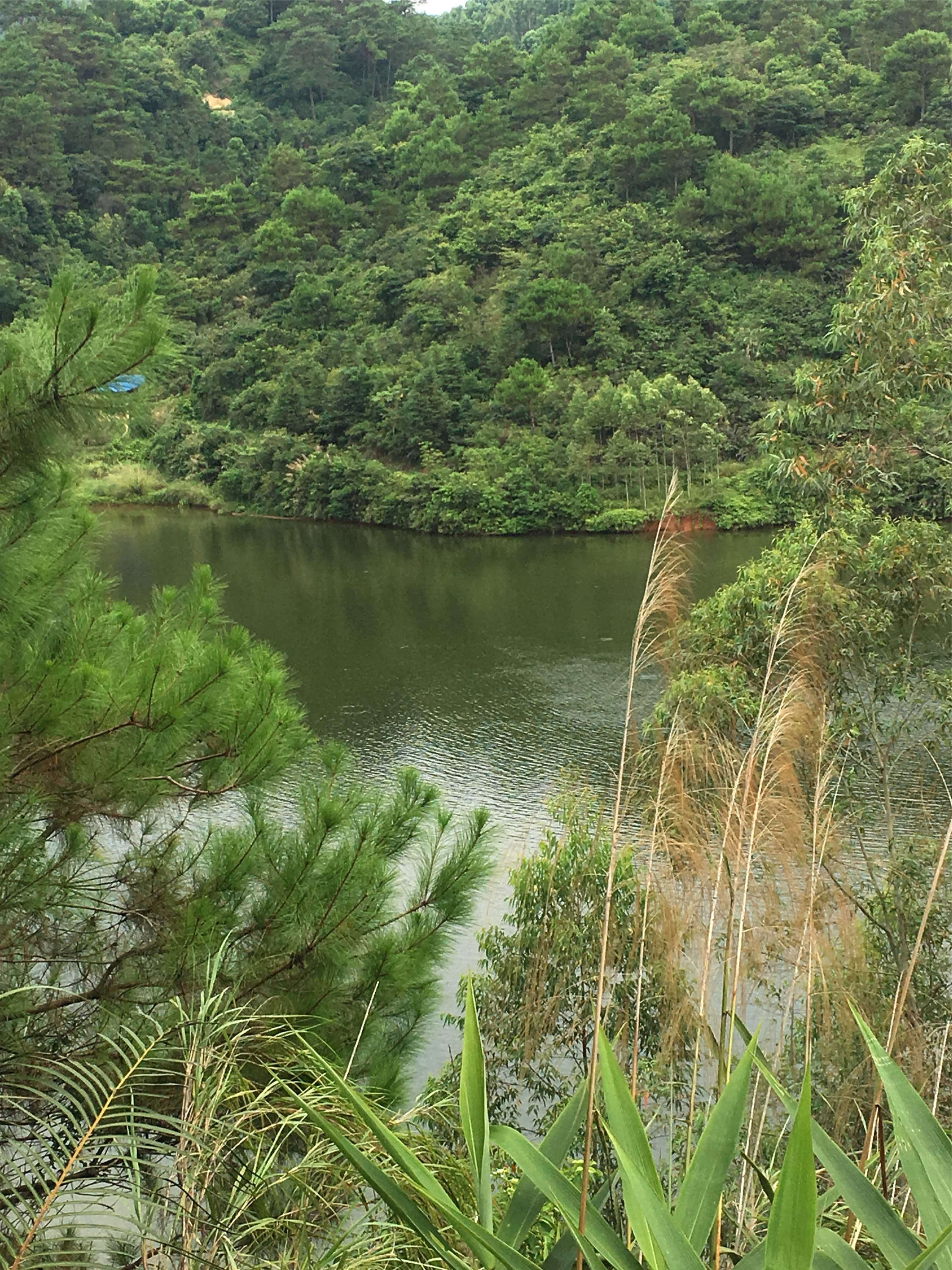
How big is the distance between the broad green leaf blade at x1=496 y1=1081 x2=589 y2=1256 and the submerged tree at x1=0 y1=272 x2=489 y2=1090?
5.13 ft

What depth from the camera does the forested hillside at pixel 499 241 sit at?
23922 mm

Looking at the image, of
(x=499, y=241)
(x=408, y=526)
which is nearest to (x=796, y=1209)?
(x=408, y=526)

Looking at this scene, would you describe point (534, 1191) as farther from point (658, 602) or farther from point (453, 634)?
point (453, 634)

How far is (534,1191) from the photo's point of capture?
1.11 metres

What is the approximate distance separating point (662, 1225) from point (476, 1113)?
7.5 inches

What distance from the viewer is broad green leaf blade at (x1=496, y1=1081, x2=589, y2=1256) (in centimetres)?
110

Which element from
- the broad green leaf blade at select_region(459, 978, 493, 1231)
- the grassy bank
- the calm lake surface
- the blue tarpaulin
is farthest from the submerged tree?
the grassy bank

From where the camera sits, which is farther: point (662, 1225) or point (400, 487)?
point (400, 487)

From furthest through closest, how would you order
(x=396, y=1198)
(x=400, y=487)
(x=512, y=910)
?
(x=400, y=487) < (x=512, y=910) < (x=396, y=1198)

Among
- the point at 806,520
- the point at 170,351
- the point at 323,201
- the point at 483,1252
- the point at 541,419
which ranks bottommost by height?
the point at 541,419

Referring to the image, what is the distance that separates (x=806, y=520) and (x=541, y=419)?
19.2m

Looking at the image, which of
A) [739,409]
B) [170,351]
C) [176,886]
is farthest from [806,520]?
[739,409]

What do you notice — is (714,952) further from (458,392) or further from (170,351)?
(458,392)

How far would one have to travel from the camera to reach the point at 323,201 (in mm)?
33750
